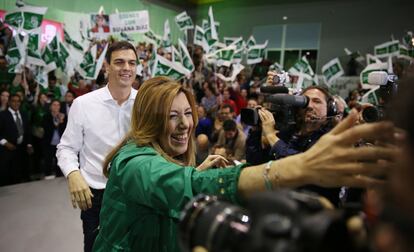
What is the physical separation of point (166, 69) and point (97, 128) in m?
2.08

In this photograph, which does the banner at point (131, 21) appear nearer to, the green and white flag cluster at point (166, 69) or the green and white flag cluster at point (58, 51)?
the green and white flag cluster at point (58, 51)

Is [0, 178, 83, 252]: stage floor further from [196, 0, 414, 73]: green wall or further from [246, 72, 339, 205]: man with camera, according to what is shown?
[196, 0, 414, 73]: green wall

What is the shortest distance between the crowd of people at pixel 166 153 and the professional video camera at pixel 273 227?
11 centimetres

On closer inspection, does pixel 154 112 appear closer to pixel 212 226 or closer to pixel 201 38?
pixel 212 226

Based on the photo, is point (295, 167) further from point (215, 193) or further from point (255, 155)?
point (255, 155)

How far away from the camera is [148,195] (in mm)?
947

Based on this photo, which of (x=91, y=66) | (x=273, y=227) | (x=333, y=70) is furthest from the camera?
(x=333, y=70)

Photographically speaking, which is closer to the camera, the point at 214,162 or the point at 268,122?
the point at 214,162

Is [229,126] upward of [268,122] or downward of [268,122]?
downward

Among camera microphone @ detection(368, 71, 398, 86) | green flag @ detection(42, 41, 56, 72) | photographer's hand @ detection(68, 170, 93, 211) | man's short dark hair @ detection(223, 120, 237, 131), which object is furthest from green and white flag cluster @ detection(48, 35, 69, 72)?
camera microphone @ detection(368, 71, 398, 86)

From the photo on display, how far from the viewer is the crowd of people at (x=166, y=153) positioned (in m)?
0.71

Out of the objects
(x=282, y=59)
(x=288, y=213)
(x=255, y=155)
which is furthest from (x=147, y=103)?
(x=282, y=59)

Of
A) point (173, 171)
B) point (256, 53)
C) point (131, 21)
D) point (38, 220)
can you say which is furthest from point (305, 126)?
point (256, 53)

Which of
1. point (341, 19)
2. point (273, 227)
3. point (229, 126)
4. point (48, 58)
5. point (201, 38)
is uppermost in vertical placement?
point (341, 19)
